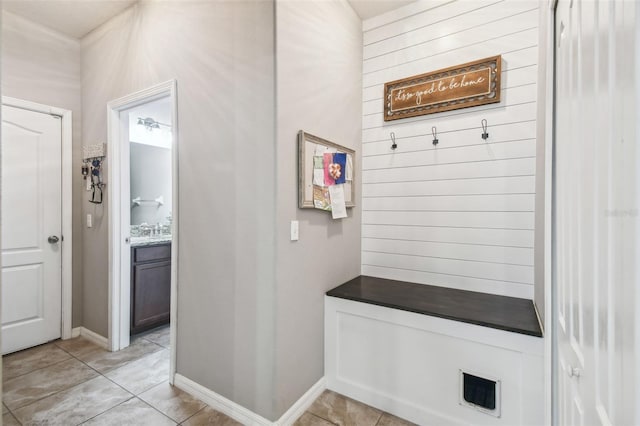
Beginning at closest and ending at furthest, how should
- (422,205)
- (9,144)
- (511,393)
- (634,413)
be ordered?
(634,413)
(511,393)
(422,205)
(9,144)

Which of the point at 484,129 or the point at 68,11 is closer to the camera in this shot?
the point at 484,129

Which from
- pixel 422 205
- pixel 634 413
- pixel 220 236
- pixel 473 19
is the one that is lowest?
pixel 634 413

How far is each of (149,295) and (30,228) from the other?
1.17 m

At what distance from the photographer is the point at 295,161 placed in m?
1.85

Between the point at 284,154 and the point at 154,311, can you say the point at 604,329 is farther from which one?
the point at 154,311

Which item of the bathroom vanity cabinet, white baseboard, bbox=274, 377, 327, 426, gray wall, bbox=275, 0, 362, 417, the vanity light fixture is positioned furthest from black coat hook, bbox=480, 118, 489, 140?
Result: the vanity light fixture

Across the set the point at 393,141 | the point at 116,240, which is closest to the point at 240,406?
the point at 116,240

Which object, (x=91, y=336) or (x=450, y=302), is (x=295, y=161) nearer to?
(x=450, y=302)

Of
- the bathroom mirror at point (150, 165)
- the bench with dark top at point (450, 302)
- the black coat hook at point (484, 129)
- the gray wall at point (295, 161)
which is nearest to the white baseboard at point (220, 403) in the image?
the gray wall at point (295, 161)

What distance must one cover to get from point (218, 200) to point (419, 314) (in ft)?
4.74

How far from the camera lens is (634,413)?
19.0 inches

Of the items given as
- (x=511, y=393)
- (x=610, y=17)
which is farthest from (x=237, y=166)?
(x=511, y=393)

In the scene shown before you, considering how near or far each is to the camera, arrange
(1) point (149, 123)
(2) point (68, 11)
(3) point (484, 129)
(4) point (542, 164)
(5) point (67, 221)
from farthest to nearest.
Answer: (1) point (149, 123) < (5) point (67, 221) < (2) point (68, 11) < (3) point (484, 129) < (4) point (542, 164)

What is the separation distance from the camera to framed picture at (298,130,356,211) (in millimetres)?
1870
